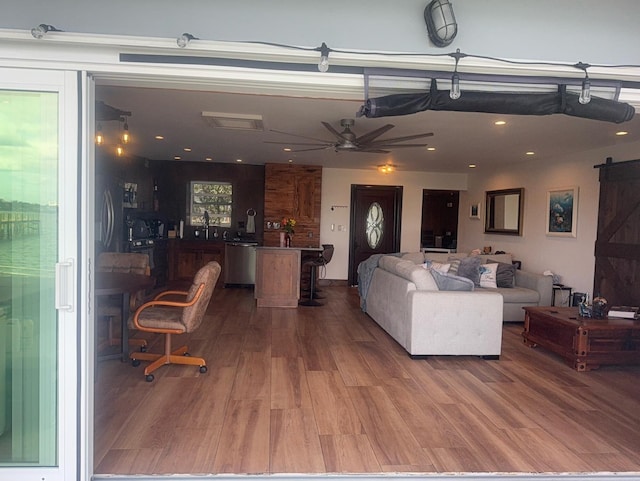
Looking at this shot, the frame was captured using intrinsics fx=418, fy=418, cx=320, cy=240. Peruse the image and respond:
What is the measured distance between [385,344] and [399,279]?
0.74 meters

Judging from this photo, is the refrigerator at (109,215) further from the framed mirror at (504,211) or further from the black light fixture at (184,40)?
the framed mirror at (504,211)

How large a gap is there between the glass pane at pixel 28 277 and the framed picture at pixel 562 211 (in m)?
6.26

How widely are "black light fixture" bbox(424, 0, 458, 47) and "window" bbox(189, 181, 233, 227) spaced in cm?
721

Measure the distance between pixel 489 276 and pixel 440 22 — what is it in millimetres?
4770

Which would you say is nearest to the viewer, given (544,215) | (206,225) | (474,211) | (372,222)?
(544,215)

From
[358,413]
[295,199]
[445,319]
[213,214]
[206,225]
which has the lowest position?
[358,413]

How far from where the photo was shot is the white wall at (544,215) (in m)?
5.63

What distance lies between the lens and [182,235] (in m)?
8.73

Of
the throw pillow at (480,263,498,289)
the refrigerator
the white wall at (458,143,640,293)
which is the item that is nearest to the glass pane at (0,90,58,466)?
the refrigerator

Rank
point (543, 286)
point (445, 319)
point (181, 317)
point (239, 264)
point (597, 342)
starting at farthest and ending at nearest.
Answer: point (239, 264) < point (543, 286) < point (445, 319) < point (597, 342) < point (181, 317)

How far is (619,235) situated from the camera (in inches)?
205

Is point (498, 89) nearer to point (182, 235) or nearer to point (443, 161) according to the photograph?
point (443, 161)

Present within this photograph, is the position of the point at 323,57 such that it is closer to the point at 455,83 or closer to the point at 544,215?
the point at 455,83

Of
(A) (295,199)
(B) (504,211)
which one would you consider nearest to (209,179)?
(A) (295,199)
